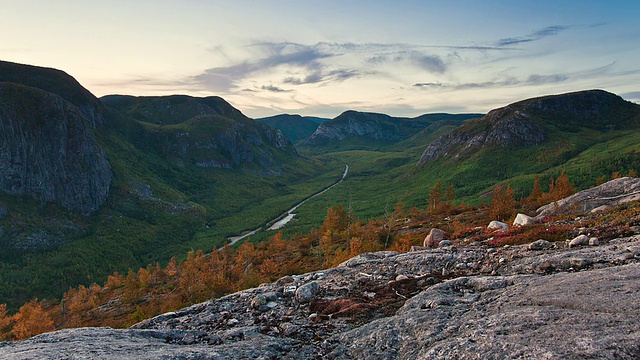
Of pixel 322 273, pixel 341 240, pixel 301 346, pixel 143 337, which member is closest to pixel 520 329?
pixel 301 346

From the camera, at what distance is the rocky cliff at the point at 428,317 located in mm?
9914

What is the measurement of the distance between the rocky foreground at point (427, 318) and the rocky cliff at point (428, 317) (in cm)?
5

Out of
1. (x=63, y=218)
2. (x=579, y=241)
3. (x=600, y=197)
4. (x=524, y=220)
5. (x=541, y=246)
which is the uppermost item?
(x=579, y=241)

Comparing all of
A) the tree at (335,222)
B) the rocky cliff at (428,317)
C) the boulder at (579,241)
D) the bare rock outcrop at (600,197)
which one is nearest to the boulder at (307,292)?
the rocky cliff at (428,317)

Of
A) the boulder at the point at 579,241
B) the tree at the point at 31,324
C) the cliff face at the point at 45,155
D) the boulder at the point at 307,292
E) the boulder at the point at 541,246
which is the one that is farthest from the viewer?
the cliff face at the point at 45,155

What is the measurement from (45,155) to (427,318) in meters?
239

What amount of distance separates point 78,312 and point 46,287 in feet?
143

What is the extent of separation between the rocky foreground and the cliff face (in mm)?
206277

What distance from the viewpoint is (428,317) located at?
13266mm

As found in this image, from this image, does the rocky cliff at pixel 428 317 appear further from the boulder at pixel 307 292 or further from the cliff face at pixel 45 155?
the cliff face at pixel 45 155

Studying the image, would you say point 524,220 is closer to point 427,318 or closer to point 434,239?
point 434,239

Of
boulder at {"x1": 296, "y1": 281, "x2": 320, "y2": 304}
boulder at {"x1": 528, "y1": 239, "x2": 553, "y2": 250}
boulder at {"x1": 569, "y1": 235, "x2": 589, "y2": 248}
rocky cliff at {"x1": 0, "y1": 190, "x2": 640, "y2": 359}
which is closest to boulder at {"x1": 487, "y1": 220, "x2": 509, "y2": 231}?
rocky cliff at {"x1": 0, "y1": 190, "x2": 640, "y2": 359}

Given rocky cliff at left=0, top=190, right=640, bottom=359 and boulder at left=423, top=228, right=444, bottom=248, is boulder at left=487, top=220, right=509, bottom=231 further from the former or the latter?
rocky cliff at left=0, top=190, right=640, bottom=359

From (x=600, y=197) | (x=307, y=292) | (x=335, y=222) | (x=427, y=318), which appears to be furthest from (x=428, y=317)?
(x=335, y=222)
